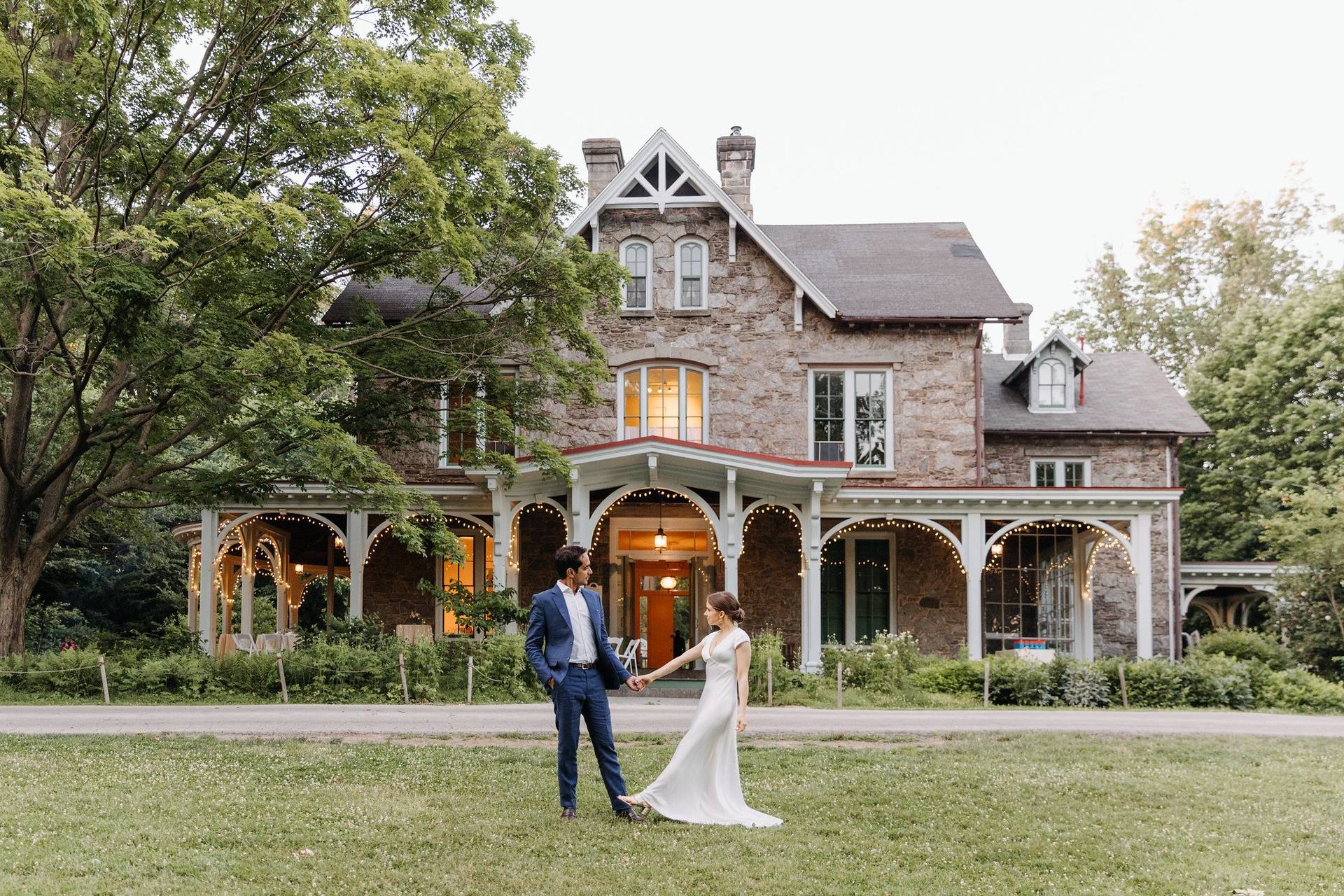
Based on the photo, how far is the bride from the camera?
7168 mm

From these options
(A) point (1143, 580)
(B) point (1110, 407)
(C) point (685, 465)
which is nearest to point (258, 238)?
(C) point (685, 465)

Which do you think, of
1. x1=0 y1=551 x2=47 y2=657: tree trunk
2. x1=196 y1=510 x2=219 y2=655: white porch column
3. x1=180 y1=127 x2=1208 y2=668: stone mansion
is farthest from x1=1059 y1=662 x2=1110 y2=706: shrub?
x1=0 y1=551 x2=47 y2=657: tree trunk

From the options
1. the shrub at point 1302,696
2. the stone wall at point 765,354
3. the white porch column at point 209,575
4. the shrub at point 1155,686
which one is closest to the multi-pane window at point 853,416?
the stone wall at point 765,354

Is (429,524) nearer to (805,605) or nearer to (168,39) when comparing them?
(805,605)

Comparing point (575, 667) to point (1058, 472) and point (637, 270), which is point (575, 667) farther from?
point (1058, 472)

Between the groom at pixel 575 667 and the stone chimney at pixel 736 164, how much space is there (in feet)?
55.6

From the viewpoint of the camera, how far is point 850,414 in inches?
829

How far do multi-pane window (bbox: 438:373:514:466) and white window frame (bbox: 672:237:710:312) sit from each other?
3.72 m

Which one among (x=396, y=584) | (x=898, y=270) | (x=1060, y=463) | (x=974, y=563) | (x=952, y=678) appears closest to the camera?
(x=952, y=678)

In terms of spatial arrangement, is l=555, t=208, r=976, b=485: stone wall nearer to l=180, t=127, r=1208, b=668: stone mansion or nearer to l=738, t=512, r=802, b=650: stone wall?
l=180, t=127, r=1208, b=668: stone mansion

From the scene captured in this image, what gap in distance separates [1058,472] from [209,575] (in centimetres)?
1699

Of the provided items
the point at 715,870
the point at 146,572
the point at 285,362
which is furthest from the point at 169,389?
the point at 146,572

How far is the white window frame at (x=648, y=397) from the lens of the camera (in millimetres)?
20938

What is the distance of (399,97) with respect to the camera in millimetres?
14141
